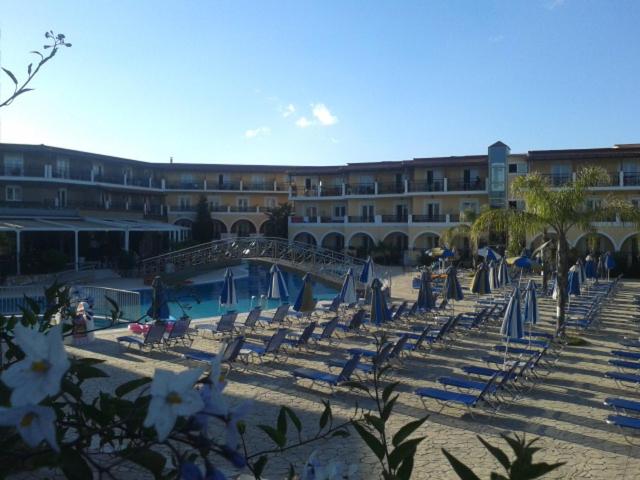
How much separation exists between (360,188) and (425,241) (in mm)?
6442

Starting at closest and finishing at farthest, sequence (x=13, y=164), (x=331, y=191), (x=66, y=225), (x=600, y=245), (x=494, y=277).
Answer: (x=494, y=277) < (x=66, y=225) < (x=13, y=164) < (x=600, y=245) < (x=331, y=191)

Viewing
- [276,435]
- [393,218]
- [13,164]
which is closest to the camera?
[276,435]

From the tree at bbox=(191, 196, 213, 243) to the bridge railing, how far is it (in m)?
10.3

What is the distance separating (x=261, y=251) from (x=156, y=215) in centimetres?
1797

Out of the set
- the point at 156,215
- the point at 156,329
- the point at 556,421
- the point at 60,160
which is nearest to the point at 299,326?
the point at 156,329

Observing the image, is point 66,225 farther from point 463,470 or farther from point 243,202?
point 463,470

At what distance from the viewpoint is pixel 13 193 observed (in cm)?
3500

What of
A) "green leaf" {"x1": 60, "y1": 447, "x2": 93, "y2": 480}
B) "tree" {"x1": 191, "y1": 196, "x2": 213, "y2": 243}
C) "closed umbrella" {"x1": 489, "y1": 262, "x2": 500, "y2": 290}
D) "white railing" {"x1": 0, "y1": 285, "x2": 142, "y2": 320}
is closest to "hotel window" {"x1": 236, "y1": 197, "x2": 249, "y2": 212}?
"tree" {"x1": 191, "y1": 196, "x2": 213, "y2": 243}

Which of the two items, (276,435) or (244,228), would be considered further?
(244,228)

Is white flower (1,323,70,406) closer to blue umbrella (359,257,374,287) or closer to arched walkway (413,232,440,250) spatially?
blue umbrella (359,257,374,287)

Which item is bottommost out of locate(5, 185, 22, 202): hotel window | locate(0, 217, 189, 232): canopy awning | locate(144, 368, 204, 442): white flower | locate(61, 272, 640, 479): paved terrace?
locate(61, 272, 640, 479): paved terrace

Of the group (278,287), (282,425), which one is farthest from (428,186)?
(282,425)

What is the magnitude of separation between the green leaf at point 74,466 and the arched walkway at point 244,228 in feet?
153

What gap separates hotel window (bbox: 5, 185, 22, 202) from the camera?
1367 inches
